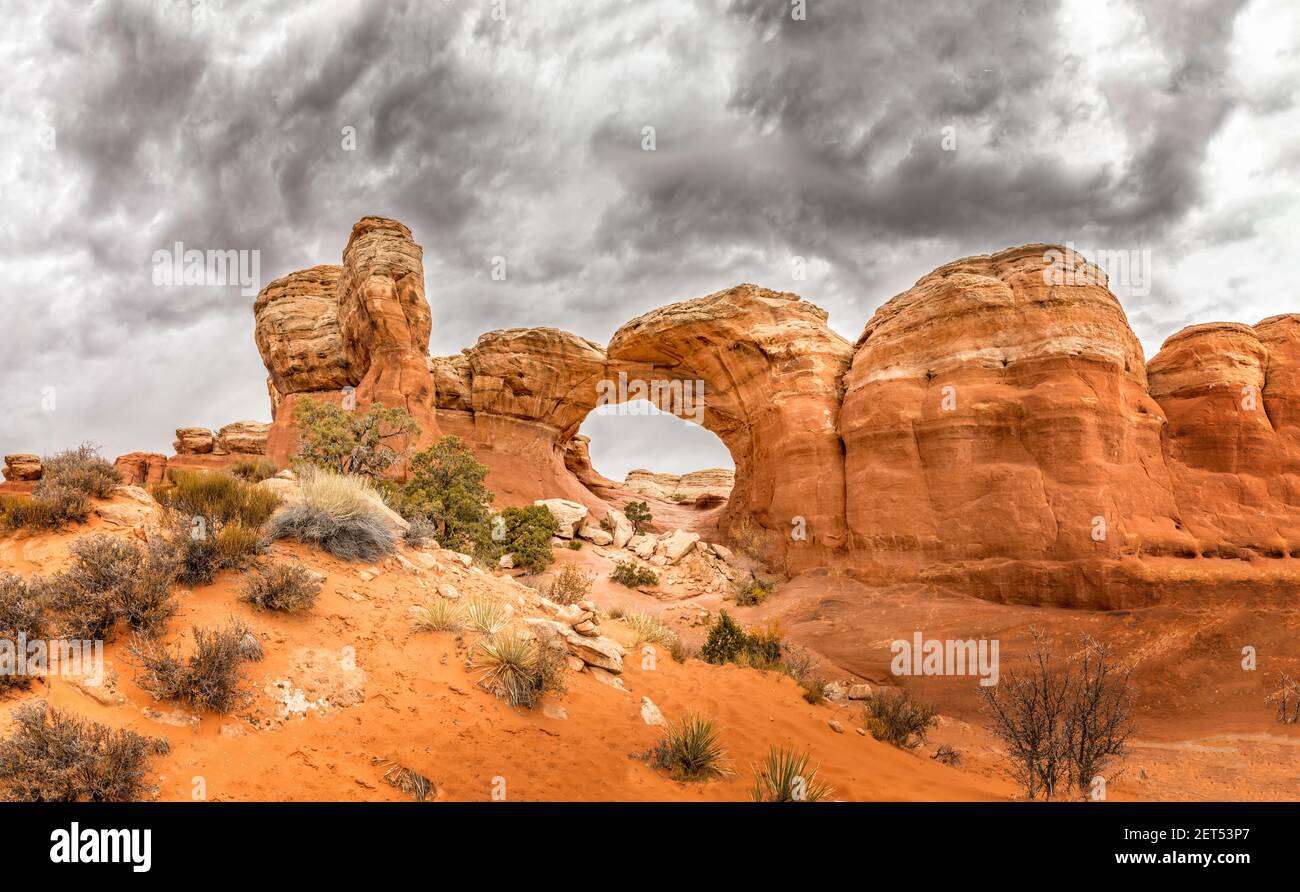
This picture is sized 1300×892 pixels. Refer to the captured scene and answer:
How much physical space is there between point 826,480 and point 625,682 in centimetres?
1219

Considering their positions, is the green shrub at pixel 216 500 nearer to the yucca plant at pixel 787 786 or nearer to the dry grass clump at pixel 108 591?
the dry grass clump at pixel 108 591

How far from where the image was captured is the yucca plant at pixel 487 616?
6.32 metres

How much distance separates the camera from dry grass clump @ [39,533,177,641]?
14.2 ft

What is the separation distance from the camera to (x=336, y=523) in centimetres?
709

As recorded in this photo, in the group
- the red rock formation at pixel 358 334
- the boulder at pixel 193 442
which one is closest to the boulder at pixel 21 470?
the boulder at pixel 193 442

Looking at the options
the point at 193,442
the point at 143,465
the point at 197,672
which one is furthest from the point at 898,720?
the point at 193,442

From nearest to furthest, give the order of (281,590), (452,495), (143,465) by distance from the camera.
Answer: (281,590) → (452,495) → (143,465)

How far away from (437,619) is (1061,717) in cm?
922

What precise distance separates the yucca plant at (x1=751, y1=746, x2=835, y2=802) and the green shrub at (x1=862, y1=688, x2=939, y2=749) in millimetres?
3508

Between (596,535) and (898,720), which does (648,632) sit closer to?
(898,720)

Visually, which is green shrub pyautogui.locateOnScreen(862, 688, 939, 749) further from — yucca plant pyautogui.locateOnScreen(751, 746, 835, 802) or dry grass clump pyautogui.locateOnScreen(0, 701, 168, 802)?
dry grass clump pyautogui.locateOnScreen(0, 701, 168, 802)

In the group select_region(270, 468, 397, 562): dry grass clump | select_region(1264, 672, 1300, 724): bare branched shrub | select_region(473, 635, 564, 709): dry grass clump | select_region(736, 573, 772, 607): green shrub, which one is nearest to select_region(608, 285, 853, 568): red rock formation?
select_region(736, 573, 772, 607): green shrub

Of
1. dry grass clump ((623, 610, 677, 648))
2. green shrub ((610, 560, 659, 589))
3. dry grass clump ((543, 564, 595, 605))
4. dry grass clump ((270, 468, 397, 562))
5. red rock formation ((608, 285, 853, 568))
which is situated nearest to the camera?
dry grass clump ((270, 468, 397, 562))

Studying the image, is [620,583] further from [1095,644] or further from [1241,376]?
[1241,376]
